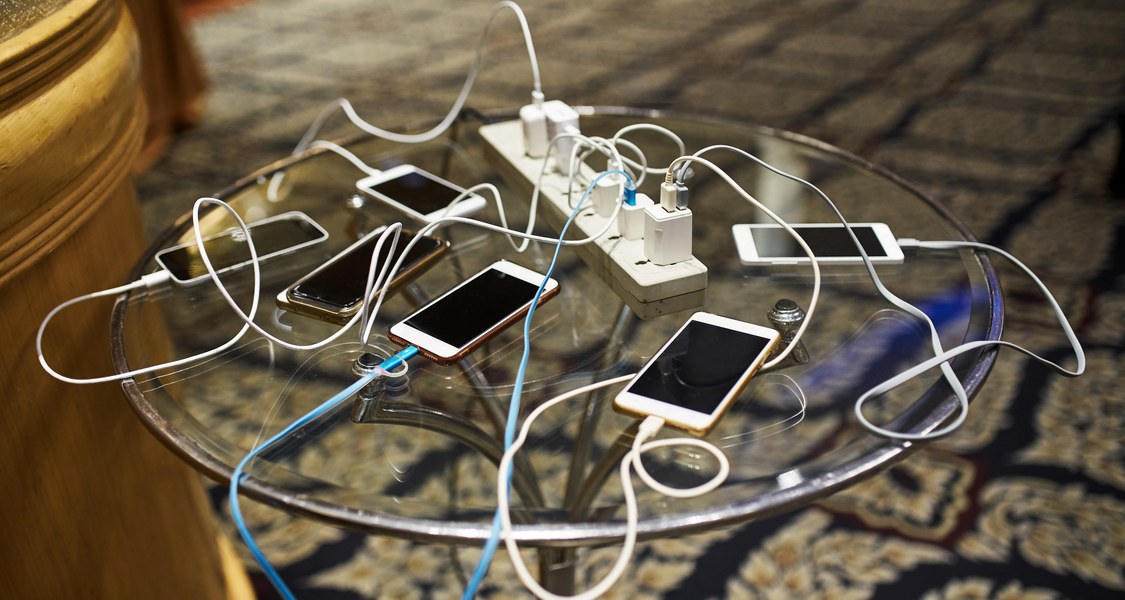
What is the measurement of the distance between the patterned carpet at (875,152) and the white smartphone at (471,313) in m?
0.44

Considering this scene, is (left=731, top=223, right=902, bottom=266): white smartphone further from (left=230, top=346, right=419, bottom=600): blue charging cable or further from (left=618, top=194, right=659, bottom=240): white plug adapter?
(left=230, top=346, right=419, bottom=600): blue charging cable

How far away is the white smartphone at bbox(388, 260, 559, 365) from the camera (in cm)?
57

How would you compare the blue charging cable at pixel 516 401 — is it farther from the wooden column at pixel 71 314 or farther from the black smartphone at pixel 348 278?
the wooden column at pixel 71 314

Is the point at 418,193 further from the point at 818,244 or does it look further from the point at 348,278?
the point at 818,244

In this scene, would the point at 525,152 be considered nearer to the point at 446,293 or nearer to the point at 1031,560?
the point at 446,293

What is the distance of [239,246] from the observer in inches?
28.4

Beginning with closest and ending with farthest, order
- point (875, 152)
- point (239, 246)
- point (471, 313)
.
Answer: point (471, 313) → point (239, 246) → point (875, 152)

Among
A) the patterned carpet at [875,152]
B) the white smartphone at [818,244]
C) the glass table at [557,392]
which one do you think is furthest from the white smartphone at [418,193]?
the patterned carpet at [875,152]

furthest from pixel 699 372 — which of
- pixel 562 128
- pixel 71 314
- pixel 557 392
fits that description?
pixel 71 314

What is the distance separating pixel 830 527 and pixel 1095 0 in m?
2.26

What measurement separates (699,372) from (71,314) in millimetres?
450

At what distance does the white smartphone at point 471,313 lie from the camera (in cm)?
57

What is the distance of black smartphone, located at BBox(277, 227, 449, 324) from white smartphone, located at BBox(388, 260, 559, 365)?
5 cm

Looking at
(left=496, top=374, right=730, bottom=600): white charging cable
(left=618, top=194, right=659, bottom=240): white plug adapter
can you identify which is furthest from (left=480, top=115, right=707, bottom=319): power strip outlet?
(left=496, top=374, right=730, bottom=600): white charging cable
